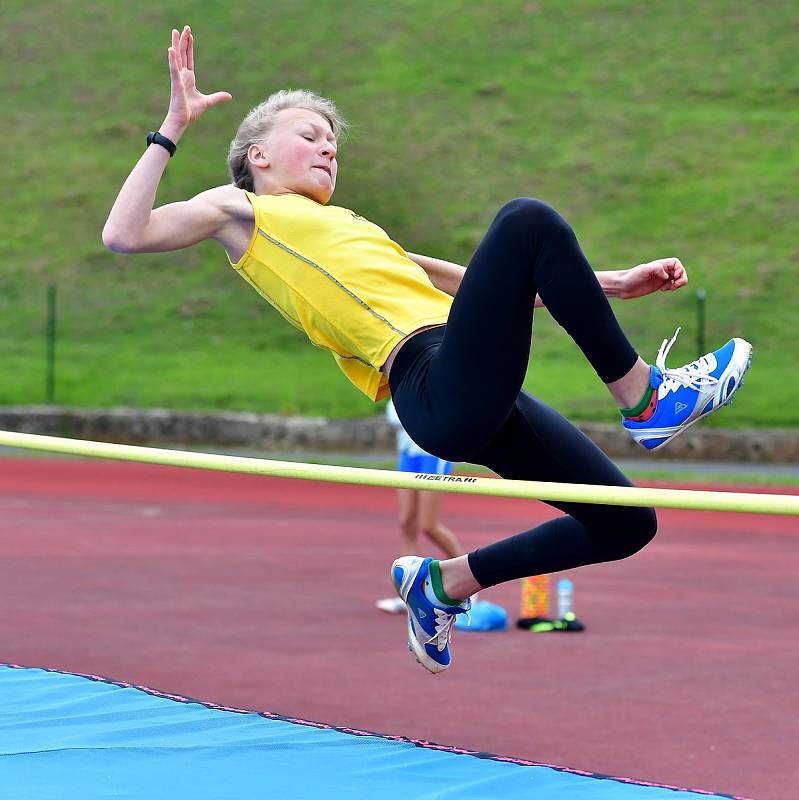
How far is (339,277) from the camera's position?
325 centimetres

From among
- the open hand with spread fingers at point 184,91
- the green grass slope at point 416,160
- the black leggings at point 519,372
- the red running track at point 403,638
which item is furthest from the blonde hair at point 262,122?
the green grass slope at point 416,160

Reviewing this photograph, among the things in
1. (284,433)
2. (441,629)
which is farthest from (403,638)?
(284,433)

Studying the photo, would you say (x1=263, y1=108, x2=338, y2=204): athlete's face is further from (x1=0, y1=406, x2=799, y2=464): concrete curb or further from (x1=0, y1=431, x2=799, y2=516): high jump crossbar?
(x1=0, y1=406, x2=799, y2=464): concrete curb

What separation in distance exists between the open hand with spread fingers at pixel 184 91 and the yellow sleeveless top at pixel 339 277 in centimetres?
24

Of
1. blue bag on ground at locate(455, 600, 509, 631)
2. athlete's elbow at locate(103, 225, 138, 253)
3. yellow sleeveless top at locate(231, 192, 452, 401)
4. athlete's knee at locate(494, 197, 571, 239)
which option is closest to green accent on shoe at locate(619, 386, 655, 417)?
athlete's knee at locate(494, 197, 571, 239)

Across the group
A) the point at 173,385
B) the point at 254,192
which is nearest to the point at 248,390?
the point at 173,385

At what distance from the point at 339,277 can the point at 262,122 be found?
556 millimetres

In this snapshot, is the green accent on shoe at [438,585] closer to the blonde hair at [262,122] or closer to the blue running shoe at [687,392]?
the blue running shoe at [687,392]

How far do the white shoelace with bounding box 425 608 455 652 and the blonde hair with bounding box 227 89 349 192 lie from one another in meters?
1.27

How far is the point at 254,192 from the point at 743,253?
17.9m

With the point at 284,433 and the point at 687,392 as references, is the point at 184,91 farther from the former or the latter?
the point at 284,433

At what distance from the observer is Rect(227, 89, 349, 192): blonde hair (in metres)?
3.53

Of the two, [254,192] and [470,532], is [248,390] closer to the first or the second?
[470,532]

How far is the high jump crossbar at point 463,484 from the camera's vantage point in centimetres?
267
